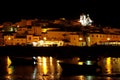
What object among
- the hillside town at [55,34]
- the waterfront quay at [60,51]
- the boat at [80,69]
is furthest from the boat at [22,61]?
the hillside town at [55,34]

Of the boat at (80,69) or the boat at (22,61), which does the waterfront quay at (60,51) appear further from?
the boat at (80,69)

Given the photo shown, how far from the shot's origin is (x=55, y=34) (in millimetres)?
49906

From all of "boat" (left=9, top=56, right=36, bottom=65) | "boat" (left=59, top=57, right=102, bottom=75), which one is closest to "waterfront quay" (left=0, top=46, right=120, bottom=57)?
"boat" (left=9, top=56, right=36, bottom=65)

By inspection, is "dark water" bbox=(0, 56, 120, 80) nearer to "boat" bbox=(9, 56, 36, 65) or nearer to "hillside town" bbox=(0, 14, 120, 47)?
"boat" bbox=(9, 56, 36, 65)

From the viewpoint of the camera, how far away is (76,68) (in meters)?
25.1

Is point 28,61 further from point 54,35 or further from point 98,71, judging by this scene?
point 54,35

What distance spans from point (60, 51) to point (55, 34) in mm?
9112

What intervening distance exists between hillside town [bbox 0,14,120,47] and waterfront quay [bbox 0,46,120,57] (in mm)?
4412

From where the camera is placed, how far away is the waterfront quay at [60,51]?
39.8 m

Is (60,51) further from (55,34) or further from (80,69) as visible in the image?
(80,69)

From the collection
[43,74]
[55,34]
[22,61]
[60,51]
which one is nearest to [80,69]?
[43,74]

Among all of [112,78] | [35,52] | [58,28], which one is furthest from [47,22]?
[112,78]

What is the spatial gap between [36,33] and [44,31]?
4.84 feet

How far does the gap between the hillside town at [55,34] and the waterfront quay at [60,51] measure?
174 inches
